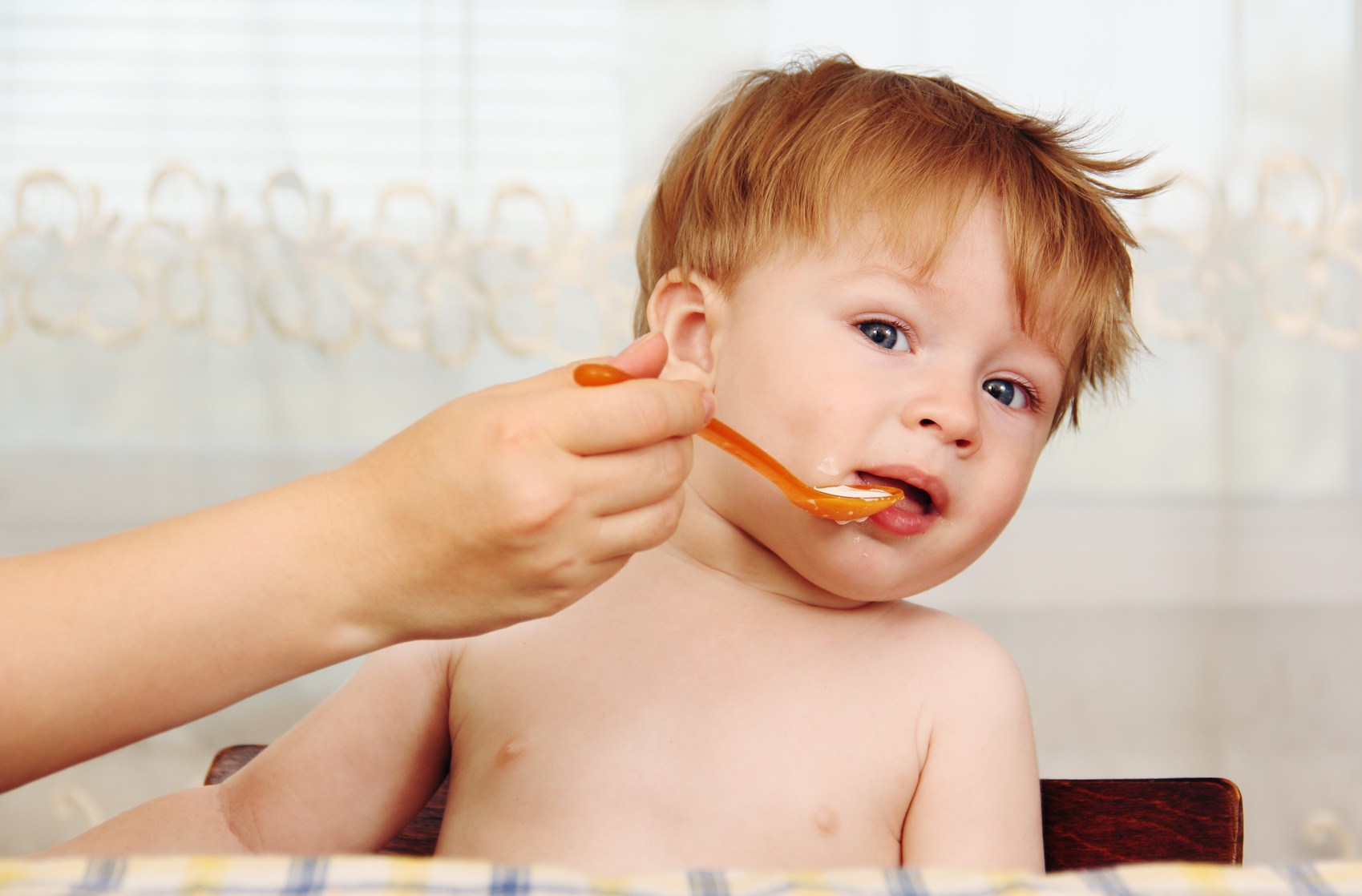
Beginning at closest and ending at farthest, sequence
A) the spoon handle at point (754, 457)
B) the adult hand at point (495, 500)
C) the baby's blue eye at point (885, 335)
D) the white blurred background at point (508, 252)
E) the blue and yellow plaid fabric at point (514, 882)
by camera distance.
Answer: the blue and yellow plaid fabric at point (514, 882), the adult hand at point (495, 500), the spoon handle at point (754, 457), the baby's blue eye at point (885, 335), the white blurred background at point (508, 252)

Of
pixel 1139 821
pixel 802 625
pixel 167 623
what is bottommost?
pixel 1139 821

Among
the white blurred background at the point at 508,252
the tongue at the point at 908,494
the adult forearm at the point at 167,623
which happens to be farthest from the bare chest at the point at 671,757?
the white blurred background at the point at 508,252

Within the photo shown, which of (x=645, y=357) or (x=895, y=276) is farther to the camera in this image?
(x=895, y=276)

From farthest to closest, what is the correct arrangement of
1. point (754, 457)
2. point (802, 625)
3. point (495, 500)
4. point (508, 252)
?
point (508, 252), point (802, 625), point (754, 457), point (495, 500)

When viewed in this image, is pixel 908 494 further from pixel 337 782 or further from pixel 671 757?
pixel 337 782

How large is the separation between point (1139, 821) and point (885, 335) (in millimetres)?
346

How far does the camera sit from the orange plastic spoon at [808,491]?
0.65 m

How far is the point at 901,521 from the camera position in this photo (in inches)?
28.5

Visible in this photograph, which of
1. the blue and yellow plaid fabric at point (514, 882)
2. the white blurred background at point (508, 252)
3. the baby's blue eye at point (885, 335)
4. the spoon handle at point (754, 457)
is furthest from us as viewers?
the white blurred background at point (508, 252)

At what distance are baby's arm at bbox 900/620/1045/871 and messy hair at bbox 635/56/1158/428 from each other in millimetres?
205

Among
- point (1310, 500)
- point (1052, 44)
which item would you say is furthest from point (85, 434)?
point (1310, 500)

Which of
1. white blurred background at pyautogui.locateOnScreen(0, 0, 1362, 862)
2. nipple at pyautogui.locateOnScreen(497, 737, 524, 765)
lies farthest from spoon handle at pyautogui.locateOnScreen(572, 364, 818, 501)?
white blurred background at pyautogui.locateOnScreen(0, 0, 1362, 862)

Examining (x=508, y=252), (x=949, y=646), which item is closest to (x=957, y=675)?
(x=949, y=646)

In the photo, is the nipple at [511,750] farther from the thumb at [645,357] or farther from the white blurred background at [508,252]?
the white blurred background at [508,252]
